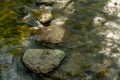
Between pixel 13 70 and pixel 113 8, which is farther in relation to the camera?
pixel 113 8

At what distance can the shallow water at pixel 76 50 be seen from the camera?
5.80 m

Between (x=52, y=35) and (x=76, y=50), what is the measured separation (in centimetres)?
83

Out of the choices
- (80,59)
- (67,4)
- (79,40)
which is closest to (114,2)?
(67,4)

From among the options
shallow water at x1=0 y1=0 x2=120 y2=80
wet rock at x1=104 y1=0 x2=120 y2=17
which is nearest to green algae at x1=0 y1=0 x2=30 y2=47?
shallow water at x1=0 y1=0 x2=120 y2=80

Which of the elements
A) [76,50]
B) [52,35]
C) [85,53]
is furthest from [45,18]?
[85,53]

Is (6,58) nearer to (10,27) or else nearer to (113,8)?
(10,27)

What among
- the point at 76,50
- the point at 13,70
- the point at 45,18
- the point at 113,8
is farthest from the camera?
the point at 113,8

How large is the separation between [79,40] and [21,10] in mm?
2284

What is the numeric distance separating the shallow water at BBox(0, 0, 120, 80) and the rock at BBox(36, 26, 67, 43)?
0.20m

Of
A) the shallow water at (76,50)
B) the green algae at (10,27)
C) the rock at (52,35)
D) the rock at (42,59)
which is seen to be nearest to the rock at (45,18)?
the rock at (52,35)

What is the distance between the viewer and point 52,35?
22.4ft

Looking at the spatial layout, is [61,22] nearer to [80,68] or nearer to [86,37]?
[86,37]

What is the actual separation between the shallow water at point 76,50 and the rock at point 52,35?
7.9 inches

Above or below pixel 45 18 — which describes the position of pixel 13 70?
below
